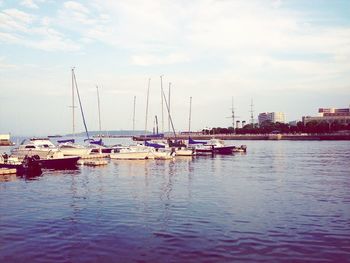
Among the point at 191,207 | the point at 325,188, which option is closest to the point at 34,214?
the point at 191,207

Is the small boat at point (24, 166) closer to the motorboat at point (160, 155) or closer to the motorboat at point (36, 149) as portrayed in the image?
the motorboat at point (36, 149)

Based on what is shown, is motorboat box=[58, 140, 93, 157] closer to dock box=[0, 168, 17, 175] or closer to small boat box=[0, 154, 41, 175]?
small boat box=[0, 154, 41, 175]

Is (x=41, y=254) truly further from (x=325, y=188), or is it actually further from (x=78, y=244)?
(x=325, y=188)

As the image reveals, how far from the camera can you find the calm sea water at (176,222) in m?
16.0

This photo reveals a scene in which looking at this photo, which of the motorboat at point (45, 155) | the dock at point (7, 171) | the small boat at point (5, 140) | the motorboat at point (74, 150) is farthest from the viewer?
the small boat at point (5, 140)

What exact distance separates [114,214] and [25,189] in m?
14.6

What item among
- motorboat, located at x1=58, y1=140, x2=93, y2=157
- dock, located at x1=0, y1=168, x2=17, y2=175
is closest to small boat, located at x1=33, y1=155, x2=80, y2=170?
dock, located at x1=0, y1=168, x2=17, y2=175

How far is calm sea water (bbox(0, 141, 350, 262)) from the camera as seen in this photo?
16.0m

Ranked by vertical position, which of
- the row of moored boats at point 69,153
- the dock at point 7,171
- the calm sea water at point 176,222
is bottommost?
the calm sea water at point 176,222

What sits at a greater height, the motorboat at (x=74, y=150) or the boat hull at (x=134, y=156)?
the motorboat at (x=74, y=150)

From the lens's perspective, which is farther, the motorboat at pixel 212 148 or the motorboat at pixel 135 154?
the motorboat at pixel 212 148

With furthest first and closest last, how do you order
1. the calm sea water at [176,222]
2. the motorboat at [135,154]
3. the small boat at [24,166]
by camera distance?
the motorboat at [135,154], the small boat at [24,166], the calm sea water at [176,222]

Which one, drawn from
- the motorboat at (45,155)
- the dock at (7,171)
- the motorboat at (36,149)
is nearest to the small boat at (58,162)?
the motorboat at (45,155)

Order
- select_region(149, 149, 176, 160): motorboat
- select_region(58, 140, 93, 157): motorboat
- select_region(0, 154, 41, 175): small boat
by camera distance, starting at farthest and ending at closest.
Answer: select_region(149, 149, 176, 160): motorboat → select_region(58, 140, 93, 157): motorboat → select_region(0, 154, 41, 175): small boat
